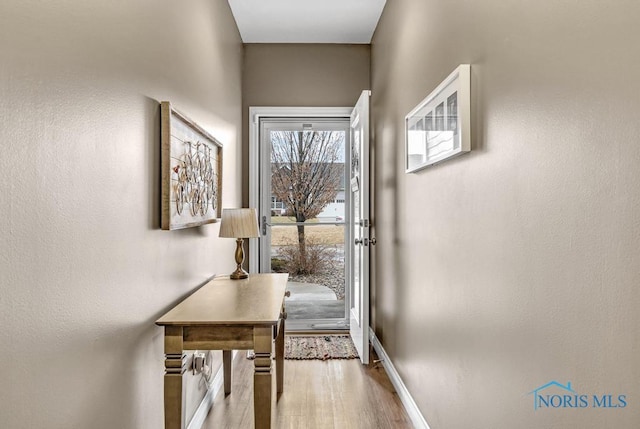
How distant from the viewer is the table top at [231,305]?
5.46 feet

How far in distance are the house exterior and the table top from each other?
0.10 meters

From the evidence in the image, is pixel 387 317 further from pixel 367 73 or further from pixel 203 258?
pixel 367 73

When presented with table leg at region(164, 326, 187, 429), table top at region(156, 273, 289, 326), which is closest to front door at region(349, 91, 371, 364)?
table top at region(156, 273, 289, 326)

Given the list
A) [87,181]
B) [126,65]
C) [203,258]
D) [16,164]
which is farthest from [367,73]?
[16,164]

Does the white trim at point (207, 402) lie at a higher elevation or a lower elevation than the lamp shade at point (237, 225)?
lower

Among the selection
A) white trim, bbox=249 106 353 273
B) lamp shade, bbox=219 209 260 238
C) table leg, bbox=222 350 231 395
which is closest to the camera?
lamp shade, bbox=219 209 260 238

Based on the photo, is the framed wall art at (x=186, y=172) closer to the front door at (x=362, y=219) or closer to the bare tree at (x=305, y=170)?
the front door at (x=362, y=219)

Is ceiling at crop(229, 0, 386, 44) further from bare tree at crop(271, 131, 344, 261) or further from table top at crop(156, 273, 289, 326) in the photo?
table top at crop(156, 273, 289, 326)

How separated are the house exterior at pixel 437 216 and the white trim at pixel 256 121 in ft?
5.40

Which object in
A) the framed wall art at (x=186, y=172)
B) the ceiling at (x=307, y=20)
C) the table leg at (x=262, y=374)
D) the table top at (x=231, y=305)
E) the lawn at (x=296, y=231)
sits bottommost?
the table leg at (x=262, y=374)

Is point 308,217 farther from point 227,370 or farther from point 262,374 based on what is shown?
point 262,374

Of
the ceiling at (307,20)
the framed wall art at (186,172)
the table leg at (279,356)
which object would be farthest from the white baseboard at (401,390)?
the ceiling at (307,20)

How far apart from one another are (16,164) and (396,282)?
2.34 meters

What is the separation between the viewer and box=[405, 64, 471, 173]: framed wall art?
5.29 ft
